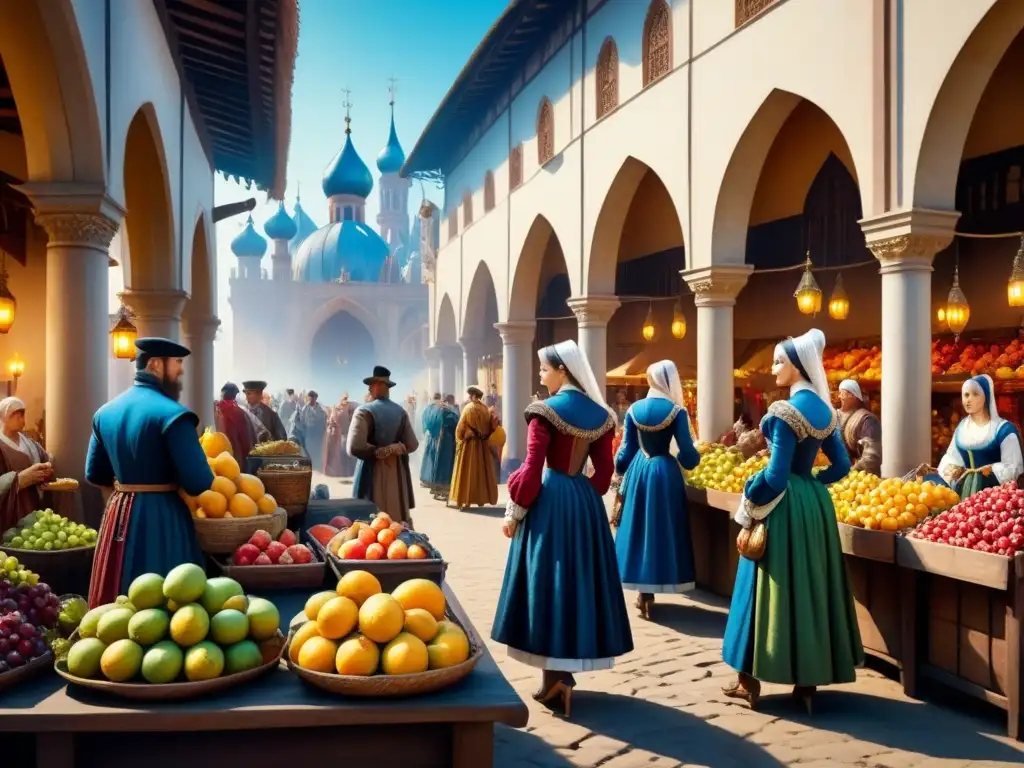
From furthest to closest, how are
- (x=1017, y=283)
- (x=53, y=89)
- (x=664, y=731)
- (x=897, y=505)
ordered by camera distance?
(x=1017, y=283)
(x=53, y=89)
(x=897, y=505)
(x=664, y=731)

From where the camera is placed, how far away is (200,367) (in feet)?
47.6

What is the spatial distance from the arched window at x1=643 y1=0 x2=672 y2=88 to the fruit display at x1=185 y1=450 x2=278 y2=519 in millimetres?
9045

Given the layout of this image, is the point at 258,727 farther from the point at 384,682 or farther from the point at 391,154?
the point at 391,154

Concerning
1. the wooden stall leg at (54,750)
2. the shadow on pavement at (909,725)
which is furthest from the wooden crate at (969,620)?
the wooden stall leg at (54,750)

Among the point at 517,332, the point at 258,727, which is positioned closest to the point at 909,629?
the point at 258,727

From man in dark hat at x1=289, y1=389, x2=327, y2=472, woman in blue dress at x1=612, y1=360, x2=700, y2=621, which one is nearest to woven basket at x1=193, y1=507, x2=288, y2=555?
woman in blue dress at x1=612, y1=360, x2=700, y2=621

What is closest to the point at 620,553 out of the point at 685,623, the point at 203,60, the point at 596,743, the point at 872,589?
the point at 685,623

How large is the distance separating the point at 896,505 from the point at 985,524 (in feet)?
2.18

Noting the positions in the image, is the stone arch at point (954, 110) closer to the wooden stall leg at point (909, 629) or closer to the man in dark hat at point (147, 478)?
the wooden stall leg at point (909, 629)

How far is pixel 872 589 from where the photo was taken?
→ 5.64 meters

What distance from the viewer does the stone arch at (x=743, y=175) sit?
1007 centimetres

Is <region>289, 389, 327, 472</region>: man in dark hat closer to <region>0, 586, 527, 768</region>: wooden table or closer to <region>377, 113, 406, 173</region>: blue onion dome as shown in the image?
<region>0, 586, 527, 768</region>: wooden table

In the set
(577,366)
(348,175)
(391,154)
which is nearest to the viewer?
(577,366)

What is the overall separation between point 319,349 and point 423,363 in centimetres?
550
